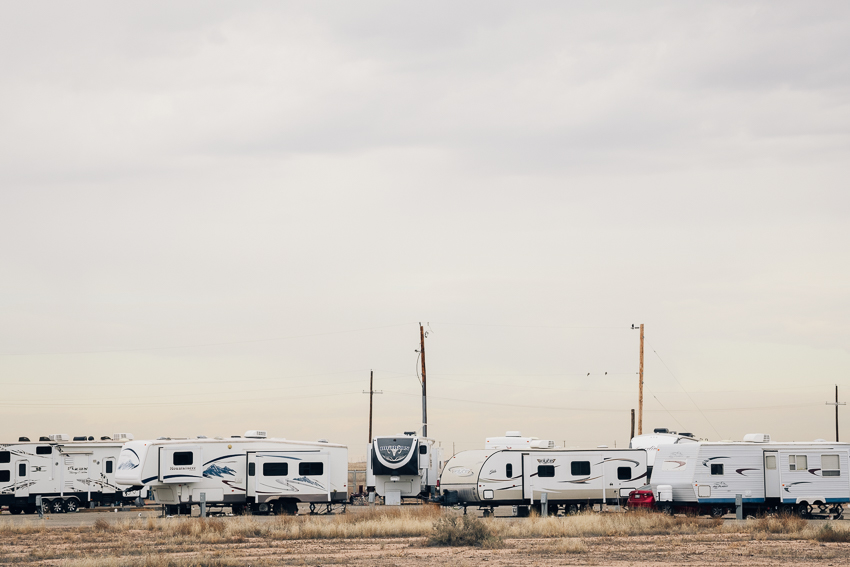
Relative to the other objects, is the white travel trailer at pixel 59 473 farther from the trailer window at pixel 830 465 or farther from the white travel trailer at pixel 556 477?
the trailer window at pixel 830 465

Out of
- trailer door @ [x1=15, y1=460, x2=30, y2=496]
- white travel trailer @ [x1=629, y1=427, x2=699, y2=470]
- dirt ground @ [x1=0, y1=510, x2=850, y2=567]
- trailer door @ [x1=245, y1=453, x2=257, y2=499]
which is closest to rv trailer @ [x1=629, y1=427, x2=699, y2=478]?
white travel trailer @ [x1=629, y1=427, x2=699, y2=470]

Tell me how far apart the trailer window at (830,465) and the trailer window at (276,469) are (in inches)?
688

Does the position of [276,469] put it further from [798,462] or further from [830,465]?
[830,465]

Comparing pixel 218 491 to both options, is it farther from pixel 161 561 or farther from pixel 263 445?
pixel 161 561

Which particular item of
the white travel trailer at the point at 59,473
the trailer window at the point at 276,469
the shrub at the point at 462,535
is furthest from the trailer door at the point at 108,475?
the shrub at the point at 462,535

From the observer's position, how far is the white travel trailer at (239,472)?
3203 cm

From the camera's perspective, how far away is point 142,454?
31922 mm

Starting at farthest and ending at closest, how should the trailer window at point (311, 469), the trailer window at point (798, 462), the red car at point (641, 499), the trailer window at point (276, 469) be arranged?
1. the trailer window at point (311, 469)
2. the trailer window at point (276, 469)
3. the red car at point (641, 499)
4. the trailer window at point (798, 462)

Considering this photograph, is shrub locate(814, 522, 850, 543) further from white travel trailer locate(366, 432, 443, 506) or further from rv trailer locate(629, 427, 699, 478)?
white travel trailer locate(366, 432, 443, 506)

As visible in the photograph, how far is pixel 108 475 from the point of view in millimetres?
36031

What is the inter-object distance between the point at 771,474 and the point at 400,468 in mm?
12539

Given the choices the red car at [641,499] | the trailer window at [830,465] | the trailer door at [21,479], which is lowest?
the red car at [641,499]

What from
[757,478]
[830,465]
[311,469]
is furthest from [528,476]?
[830,465]

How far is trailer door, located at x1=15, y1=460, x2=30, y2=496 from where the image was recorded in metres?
34.5
